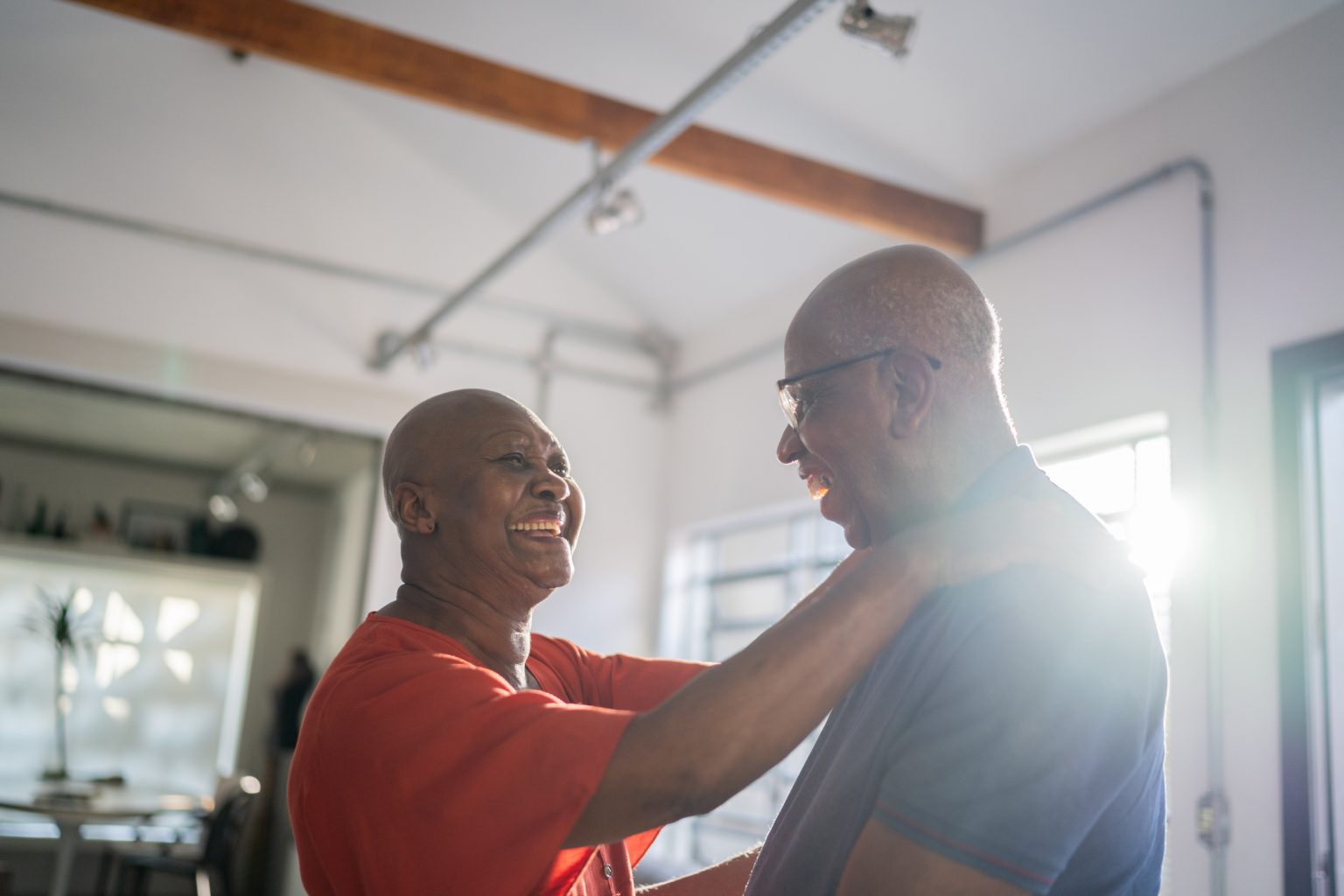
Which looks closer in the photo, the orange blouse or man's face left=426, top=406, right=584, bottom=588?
the orange blouse

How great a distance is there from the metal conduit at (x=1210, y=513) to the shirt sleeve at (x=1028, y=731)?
123 inches

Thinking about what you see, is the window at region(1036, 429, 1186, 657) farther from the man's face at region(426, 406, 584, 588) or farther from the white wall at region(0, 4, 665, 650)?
the white wall at region(0, 4, 665, 650)

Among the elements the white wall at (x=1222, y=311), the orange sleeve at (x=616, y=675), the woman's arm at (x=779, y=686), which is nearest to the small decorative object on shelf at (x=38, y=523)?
the white wall at (x=1222, y=311)

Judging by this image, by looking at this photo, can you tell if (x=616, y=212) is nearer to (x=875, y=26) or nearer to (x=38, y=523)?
(x=875, y=26)

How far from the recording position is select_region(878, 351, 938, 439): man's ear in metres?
1.31

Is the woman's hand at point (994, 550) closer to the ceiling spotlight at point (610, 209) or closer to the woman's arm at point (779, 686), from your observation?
the woman's arm at point (779, 686)

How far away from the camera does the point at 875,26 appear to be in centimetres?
361

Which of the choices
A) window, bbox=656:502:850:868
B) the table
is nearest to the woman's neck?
window, bbox=656:502:850:868

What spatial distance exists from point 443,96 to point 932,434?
3.99m

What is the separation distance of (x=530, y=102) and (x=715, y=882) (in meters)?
3.89

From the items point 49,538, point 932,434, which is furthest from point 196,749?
point 932,434

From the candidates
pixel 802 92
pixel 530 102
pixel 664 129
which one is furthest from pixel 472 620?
pixel 802 92

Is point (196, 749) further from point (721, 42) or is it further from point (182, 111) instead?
point (721, 42)

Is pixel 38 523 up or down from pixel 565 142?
down
